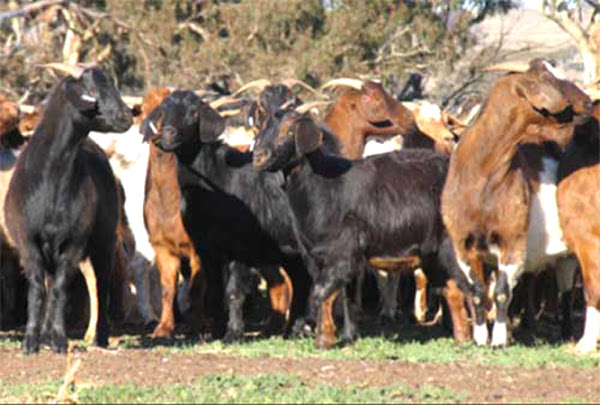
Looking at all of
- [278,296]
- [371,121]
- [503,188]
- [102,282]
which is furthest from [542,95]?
[371,121]

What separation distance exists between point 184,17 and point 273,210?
26585 millimetres

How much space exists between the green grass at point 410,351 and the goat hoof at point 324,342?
70mm

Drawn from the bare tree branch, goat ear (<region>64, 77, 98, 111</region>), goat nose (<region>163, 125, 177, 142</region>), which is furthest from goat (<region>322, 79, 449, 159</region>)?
the bare tree branch

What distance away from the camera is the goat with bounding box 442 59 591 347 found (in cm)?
1404

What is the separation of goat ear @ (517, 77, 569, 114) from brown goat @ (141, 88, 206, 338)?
11.7 ft

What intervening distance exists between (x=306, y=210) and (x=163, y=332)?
2.01 metres

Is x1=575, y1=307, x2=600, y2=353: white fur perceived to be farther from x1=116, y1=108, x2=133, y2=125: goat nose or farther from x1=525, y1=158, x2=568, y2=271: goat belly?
x1=116, y1=108, x2=133, y2=125: goat nose

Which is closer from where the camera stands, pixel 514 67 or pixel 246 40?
pixel 514 67

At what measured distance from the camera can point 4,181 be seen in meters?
16.7

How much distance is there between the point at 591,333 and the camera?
14055 mm

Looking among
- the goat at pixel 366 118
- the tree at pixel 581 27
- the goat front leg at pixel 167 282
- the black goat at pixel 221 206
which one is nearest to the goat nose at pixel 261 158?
the black goat at pixel 221 206

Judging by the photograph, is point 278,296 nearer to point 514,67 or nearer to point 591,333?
point 514,67

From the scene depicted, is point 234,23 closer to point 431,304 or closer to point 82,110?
point 431,304

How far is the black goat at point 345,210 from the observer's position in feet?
47.7
